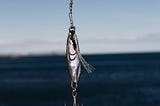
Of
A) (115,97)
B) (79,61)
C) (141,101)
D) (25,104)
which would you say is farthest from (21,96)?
(79,61)

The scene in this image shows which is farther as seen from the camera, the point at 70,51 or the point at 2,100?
the point at 2,100

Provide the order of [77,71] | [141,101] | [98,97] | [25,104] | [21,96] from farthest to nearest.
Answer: [21,96] → [98,97] → [25,104] → [141,101] → [77,71]

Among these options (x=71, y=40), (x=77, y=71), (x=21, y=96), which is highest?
(x=71, y=40)

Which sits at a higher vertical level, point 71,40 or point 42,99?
point 71,40

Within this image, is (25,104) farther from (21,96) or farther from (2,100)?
(21,96)

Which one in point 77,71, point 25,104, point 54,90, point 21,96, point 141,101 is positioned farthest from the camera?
point 54,90

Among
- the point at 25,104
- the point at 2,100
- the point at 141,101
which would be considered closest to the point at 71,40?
the point at 141,101
